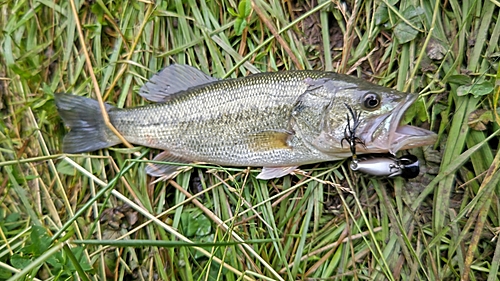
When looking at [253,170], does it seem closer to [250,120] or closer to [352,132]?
[250,120]

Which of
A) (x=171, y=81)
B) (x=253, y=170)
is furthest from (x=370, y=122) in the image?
(x=171, y=81)

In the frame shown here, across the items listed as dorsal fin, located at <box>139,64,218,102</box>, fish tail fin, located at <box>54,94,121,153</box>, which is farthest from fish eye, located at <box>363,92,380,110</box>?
fish tail fin, located at <box>54,94,121,153</box>

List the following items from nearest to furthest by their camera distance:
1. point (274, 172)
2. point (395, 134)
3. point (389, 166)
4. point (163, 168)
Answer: point (395, 134)
point (389, 166)
point (274, 172)
point (163, 168)

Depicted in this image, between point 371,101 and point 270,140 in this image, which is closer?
point 371,101

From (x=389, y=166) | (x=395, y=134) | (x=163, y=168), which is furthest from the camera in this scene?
(x=163, y=168)

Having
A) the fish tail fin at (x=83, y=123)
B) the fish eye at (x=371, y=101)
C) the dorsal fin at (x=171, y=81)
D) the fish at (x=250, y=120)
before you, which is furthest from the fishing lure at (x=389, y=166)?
the fish tail fin at (x=83, y=123)

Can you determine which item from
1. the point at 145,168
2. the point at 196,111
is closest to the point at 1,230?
the point at 145,168

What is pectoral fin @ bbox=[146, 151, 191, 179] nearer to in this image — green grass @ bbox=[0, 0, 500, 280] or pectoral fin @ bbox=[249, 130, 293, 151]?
green grass @ bbox=[0, 0, 500, 280]
